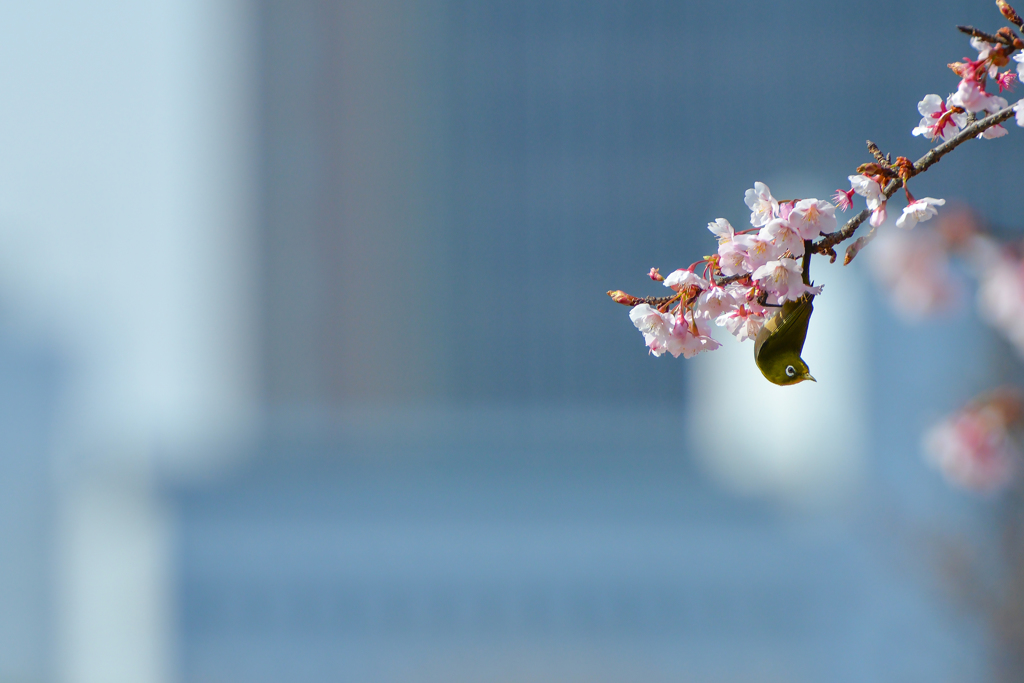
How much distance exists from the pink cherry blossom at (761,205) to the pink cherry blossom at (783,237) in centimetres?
5

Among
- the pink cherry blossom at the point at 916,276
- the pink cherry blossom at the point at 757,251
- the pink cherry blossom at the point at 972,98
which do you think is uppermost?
the pink cherry blossom at the point at 916,276

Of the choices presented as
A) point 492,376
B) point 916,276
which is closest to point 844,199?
point 916,276

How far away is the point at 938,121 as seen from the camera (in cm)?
165

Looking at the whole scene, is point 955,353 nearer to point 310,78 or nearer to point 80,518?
point 80,518

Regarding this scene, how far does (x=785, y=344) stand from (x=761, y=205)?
0.25 metres

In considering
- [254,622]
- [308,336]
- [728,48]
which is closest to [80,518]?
[254,622]

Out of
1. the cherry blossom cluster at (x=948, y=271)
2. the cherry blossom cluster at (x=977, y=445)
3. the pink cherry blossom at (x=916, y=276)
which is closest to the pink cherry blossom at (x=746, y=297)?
the cherry blossom cluster at (x=948, y=271)

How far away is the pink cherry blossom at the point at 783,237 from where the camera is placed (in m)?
1.53

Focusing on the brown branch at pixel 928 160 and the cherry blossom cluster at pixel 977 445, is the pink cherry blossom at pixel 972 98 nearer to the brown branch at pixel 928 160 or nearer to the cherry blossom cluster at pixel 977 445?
the brown branch at pixel 928 160

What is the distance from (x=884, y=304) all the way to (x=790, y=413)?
1946 cm

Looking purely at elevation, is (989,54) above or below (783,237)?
above

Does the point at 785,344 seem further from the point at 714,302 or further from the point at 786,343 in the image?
the point at 714,302

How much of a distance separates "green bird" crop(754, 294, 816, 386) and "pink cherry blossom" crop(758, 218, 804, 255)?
8 cm

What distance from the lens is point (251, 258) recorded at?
256ft
